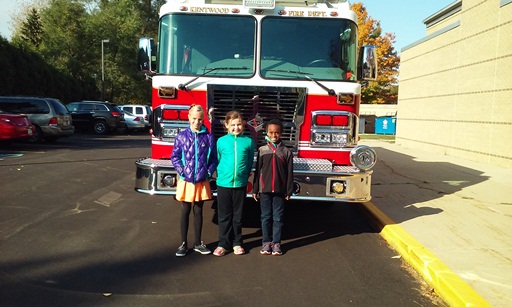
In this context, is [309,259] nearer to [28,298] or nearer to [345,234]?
[345,234]

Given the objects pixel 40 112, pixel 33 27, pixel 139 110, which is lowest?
pixel 40 112

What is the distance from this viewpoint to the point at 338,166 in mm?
5914

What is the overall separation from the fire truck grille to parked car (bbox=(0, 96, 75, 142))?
43.3 ft

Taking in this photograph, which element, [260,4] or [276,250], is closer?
[276,250]

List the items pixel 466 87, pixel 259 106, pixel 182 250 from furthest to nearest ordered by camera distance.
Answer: pixel 466 87 < pixel 259 106 < pixel 182 250

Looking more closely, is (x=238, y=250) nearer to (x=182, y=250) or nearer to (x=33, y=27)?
(x=182, y=250)

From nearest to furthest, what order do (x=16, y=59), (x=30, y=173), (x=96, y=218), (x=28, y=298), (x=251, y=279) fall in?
(x=28, y=298) < (x=251, y=279) < (x=96, y=218) < (x=30, y=173) < (x=16, y=59)

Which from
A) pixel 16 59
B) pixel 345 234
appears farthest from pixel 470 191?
pixel 16 59

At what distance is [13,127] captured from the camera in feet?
49.6

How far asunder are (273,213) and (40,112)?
14798mm

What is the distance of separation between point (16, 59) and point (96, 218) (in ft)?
76.7

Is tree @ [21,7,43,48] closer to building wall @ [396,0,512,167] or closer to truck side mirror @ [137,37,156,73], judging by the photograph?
building wall @ [396,0,512,167]

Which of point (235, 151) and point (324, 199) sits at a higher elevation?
point (235, 151)

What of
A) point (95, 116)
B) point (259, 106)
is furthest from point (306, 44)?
point (95, 116)
